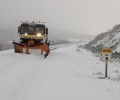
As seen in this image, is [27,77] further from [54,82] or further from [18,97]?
[18,97]

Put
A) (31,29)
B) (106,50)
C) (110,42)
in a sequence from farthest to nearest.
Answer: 1. (110,42)
2. (31,29)
3. (106,50)

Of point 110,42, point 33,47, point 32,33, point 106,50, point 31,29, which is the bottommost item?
point 33,47

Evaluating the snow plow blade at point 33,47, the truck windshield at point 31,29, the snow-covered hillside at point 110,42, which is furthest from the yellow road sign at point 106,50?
the truck windshield at point 31,29

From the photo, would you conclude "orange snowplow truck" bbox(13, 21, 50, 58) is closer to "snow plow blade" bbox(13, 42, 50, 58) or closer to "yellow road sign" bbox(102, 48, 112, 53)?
"snow plow blade" bbox(13, 42, 50, 58)

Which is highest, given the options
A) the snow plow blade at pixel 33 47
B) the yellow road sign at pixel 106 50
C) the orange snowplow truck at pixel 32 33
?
the orange snowplow truck at pixel 32 33

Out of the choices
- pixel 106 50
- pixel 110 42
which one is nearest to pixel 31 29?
pixel 110 42

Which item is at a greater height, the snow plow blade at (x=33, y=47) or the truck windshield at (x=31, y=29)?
the truck windshield at (x=31, y=29)

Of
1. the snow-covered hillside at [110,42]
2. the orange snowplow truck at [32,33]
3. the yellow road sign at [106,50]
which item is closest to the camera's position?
the yellow road sign at [106,50]

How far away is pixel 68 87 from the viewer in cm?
1066

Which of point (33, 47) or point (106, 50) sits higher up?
point (106, 50)

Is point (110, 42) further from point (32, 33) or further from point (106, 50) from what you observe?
point (106, 50)

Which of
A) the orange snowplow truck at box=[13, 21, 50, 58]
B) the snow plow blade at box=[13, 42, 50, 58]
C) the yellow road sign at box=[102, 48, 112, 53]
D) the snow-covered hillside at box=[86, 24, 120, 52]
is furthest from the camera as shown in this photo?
the snow-covered hillside at box=[86, 24, 120, 52]

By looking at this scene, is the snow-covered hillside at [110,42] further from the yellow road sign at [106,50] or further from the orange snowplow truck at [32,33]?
the yellow road sign at [106,50]

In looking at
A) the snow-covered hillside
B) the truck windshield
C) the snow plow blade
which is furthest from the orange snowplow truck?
the snow-covered hillside
